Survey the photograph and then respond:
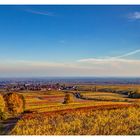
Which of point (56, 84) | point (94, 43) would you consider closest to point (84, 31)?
point (94, 43)

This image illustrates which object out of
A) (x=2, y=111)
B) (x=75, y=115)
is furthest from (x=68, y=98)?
(x=2, y=111)

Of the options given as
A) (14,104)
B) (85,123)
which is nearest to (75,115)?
(85,123)

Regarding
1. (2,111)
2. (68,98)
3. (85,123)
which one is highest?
(68,98)

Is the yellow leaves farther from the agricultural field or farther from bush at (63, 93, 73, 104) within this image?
bush at (63, 93, 73, 104)

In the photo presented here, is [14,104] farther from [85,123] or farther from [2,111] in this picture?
[85,123]

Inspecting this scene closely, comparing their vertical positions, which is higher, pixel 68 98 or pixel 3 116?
pixel 68 98

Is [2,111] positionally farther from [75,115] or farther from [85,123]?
[85,123]

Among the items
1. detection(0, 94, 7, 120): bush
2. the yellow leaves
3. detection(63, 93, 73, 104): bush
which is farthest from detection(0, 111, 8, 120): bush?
detection(63, 93, 73, 104): bush
